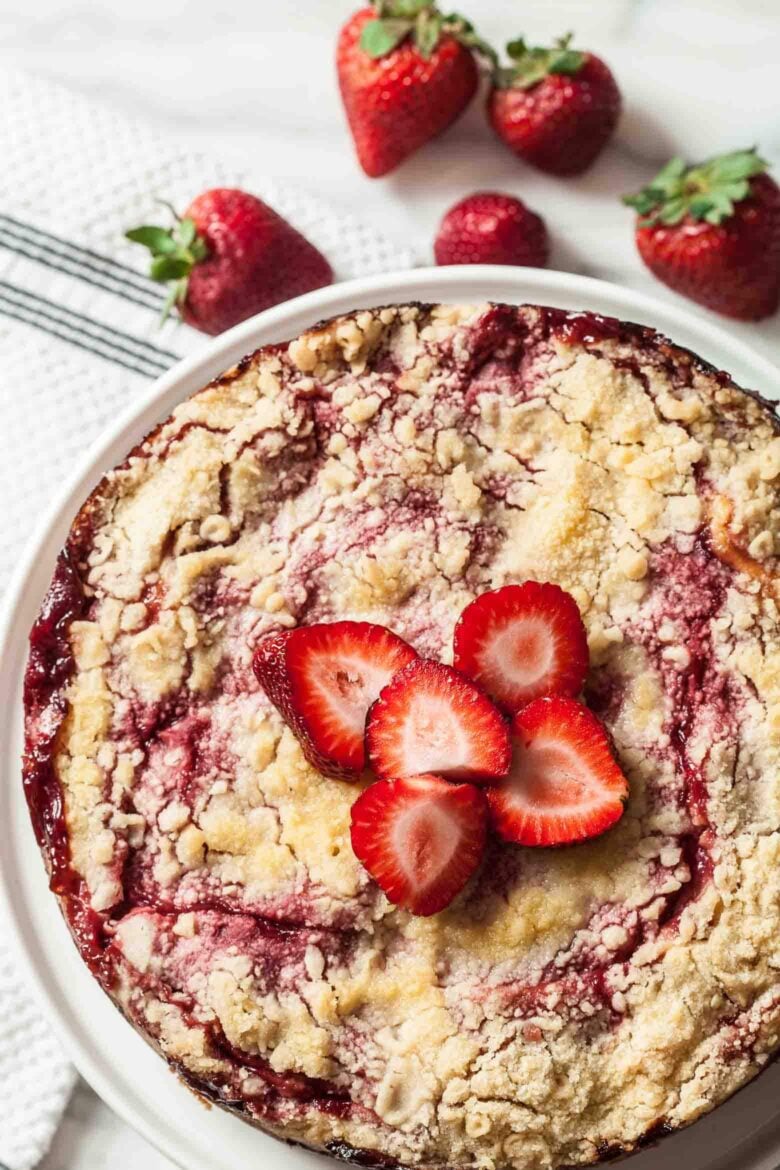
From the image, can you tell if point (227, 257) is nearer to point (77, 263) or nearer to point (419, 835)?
point (77, 263)

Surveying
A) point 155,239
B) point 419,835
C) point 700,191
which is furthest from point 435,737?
point 700,191

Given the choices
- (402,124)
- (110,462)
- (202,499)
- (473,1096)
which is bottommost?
(473,1096)

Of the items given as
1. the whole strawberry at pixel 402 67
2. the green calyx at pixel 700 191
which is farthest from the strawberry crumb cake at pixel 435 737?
the whole strawberry at pixel 402 67

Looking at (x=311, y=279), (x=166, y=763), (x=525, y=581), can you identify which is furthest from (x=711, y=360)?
(x=166, y=763)

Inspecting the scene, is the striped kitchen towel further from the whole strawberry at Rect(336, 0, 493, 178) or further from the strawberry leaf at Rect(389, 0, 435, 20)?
the strawberry leaf at Rect(389, 0, 435, 20)

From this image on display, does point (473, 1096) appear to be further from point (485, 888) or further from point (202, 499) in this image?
point (202, 499)

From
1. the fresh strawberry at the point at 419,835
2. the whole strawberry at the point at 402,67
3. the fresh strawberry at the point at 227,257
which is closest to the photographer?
the fresh strawberry at the point at 419,835

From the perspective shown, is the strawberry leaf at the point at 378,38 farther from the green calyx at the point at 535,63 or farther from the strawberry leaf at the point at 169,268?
the strawberry leaf at the point at 169,268
